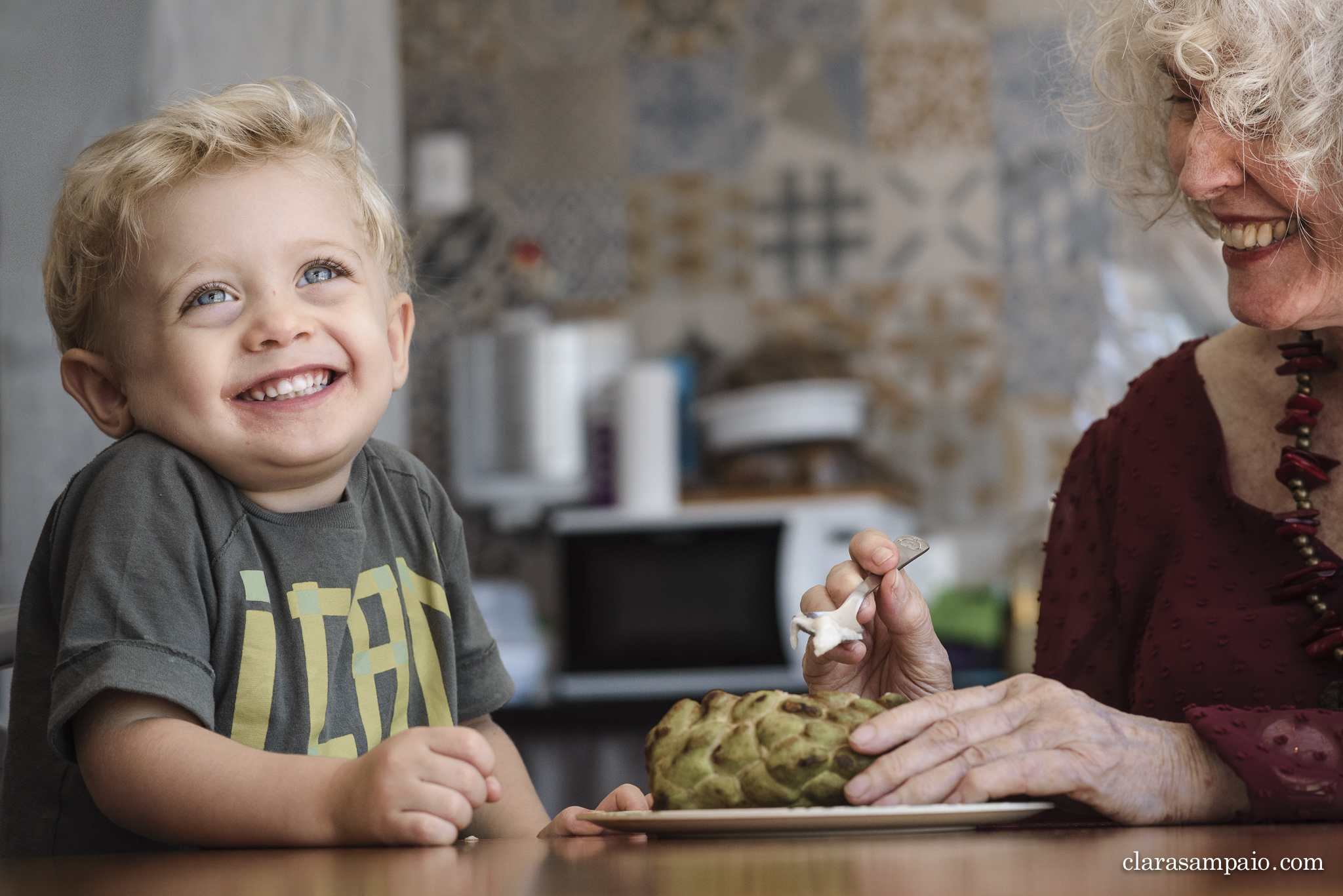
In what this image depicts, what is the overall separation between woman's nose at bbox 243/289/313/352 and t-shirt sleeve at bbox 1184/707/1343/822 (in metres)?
0.66

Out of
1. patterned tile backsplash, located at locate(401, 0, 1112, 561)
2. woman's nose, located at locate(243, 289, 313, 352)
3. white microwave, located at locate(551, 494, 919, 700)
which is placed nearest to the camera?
woman's nose, located at locate(243, 289, 313, 352)

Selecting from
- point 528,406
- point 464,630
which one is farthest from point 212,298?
point 528,406

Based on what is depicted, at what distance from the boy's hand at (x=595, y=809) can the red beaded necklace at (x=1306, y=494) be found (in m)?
0.60

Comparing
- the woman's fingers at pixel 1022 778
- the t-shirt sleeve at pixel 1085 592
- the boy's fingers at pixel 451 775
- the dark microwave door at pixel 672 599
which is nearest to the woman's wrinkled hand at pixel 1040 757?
the woman's fingers at pixel 1022 778

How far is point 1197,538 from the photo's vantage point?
Answer: 1.20 meters

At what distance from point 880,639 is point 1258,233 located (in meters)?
0.47

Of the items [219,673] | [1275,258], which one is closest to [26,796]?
[219,673]

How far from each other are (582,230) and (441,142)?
0.66m

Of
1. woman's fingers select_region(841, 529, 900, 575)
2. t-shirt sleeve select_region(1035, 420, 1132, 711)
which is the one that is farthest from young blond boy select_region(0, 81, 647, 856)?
t-shirt sleeve select_region(1035, 420, 1132, 711)

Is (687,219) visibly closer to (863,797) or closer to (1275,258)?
(1275,258)

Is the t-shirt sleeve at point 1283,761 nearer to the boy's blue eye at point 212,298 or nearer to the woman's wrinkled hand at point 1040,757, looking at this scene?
the woman's wrinkled hand at point 1040,757

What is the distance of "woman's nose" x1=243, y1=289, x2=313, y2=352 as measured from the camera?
876 mm

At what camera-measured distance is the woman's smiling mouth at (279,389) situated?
90 cm

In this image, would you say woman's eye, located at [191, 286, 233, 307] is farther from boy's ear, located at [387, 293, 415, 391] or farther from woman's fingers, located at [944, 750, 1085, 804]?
woman's fingers, located at [944, 750, 1085, 804]
